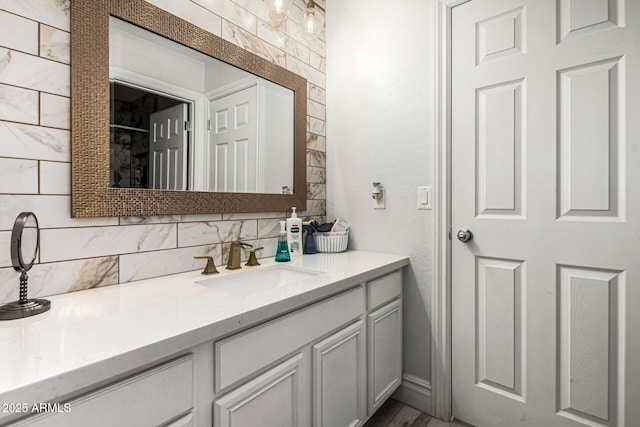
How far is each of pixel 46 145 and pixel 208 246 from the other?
27.3 inches

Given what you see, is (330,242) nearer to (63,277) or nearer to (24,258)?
(63,277)

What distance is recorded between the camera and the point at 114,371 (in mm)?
663

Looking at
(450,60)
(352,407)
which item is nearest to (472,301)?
(352,407)

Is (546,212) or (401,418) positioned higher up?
(546,212)

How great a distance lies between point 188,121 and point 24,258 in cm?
77

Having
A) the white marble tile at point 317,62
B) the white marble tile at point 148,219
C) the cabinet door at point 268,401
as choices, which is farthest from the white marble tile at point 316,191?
the cabinet door at point 268,401

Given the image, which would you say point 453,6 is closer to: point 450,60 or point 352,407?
point 450,60

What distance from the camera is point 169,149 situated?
137 cm

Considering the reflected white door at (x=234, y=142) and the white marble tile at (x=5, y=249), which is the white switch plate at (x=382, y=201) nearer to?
the reflected white door at (x=234, y=142)

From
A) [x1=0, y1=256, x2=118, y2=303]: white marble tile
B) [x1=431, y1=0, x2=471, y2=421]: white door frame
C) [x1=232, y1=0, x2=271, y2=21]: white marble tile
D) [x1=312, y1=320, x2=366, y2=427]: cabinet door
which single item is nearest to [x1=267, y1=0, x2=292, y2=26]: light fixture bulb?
[x1=232, y1=0, x2=271, y2=21]: white marble tile

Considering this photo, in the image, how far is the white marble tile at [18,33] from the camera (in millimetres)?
984

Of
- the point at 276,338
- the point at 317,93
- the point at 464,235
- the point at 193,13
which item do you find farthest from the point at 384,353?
the point at 193,13

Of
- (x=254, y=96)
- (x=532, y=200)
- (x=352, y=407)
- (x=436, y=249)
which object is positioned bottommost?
(x=352, y=407)

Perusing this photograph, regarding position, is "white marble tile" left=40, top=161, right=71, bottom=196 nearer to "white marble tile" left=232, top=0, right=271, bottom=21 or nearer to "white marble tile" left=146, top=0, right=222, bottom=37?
"white marble tile" left=146, top=0, right=222, bottom=37
